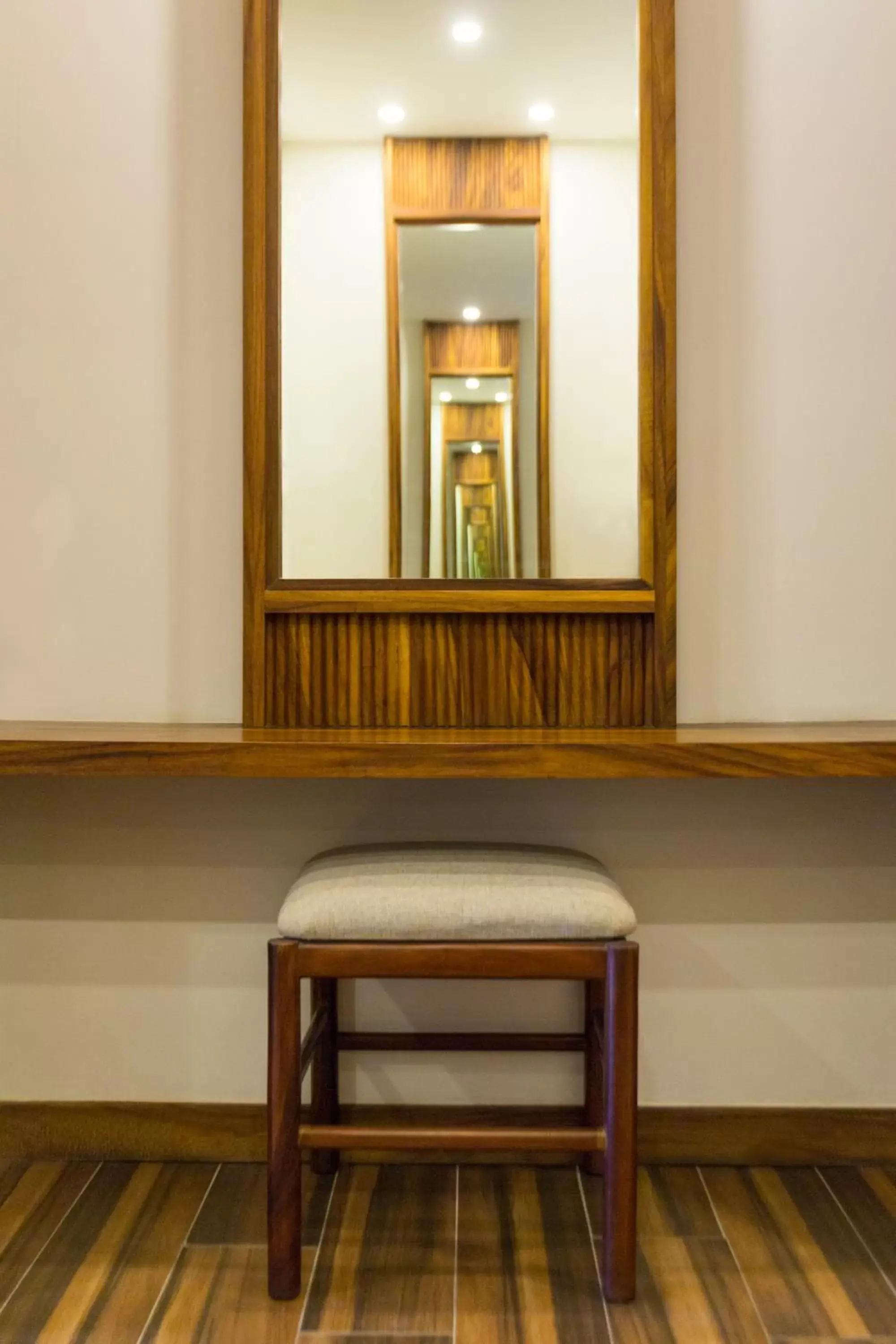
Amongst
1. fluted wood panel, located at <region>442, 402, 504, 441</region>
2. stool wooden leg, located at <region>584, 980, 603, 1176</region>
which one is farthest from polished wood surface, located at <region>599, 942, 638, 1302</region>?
fluted wood panel, located at <region>442, 402, 504, 441</region>

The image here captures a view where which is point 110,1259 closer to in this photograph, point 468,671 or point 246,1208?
point 246,1208

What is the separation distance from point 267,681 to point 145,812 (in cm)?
31

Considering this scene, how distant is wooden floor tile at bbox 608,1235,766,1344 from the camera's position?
3.87ft

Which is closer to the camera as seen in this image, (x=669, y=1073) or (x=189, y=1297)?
(x=189, y=1297)

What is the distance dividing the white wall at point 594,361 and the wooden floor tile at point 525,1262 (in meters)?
0.92

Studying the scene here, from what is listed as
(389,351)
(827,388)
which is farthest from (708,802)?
(389,351)

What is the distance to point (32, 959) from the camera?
62.7 inches

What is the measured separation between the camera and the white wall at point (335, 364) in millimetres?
1473

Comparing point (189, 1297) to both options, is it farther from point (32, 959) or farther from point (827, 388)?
point (827, 388)

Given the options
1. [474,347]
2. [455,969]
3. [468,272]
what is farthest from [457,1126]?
[468,272]

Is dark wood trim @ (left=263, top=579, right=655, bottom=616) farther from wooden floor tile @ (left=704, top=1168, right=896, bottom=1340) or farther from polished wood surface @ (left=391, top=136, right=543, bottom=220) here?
wooden floor tile @ (left=704, top=1168, right=896, bottom=1340)

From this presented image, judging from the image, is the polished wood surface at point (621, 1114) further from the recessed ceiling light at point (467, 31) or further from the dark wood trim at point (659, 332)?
the recessed ceiling light at point (467, 31)

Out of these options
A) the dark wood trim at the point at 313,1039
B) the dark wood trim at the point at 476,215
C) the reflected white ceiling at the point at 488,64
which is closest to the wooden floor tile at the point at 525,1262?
the dark wood trim at the point at 313,1039

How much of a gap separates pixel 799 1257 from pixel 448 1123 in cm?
53
